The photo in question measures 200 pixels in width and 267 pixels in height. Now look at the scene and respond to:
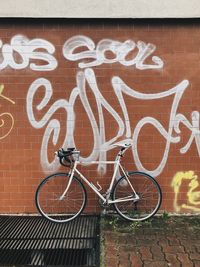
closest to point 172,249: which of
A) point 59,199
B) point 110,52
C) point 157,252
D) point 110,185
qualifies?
point 157,252

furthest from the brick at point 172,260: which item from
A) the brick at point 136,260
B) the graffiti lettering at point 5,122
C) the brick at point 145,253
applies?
the graffiti lettering at point 5,122

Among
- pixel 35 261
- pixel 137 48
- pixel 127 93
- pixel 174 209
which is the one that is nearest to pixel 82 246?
pixel 35 261

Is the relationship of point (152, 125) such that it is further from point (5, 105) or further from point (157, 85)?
point (5, 105)

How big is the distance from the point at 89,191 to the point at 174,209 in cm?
135

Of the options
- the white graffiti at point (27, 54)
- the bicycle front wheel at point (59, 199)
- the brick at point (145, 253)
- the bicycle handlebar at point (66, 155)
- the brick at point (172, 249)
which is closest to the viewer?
the brick at point (145, 253)

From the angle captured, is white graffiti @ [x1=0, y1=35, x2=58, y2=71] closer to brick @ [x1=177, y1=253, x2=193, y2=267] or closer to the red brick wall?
the red brick wall

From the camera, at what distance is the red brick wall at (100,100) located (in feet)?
20.4

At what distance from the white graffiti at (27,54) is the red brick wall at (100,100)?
1 centimetres

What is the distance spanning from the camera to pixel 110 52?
20.4 ft

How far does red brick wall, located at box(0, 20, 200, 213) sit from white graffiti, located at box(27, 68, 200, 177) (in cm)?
2

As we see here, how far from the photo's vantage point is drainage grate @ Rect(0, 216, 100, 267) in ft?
16.3

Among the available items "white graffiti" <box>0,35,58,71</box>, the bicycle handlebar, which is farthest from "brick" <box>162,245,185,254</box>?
"white graffiti" <box>0,35,58,71</box>

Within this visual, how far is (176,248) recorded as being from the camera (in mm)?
5160

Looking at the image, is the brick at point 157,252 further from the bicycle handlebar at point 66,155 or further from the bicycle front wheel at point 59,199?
the bicycle handlebar at point 66,155
